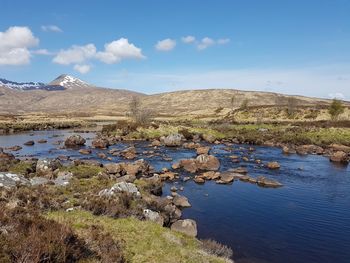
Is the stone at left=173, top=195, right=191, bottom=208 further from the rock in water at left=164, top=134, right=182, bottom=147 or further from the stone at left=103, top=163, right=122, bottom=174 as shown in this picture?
the rock in water at left=164, top=134, right=182, bottom=147

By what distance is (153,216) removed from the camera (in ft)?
64.1

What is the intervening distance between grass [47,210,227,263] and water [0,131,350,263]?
15.1 feet

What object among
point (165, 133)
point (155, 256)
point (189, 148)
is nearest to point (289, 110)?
point (165, 133)

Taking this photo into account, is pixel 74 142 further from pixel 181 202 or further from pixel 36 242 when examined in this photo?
pixel 36 242

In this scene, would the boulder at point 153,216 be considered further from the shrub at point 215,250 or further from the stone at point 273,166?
the stone at point 273,166

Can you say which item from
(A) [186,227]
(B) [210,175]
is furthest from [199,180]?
(A) [186,227]

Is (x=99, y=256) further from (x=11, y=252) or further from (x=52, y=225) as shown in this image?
(x=11, y=252)

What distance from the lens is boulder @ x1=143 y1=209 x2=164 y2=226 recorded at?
19281mm

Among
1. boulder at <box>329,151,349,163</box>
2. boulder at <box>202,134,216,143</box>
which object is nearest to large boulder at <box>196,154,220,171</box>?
boulder at <box>329,151,349,163</box>

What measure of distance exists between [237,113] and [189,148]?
69.0 m

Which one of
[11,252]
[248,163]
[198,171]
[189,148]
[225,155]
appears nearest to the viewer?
[11,252]

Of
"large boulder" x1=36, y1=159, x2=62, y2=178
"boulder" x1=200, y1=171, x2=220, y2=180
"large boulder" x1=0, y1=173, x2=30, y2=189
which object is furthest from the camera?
"boulder" x1=200, y1=171, x2=220, y2=180

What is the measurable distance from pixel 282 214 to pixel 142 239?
15.0 metres

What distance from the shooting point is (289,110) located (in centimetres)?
11762
